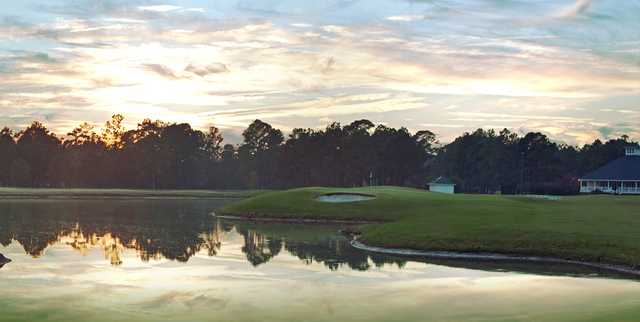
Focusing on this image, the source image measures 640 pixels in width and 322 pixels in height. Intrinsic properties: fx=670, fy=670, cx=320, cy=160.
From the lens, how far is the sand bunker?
A: 58.8 m

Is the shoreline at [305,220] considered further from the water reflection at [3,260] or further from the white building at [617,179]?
the white building at [617,179]

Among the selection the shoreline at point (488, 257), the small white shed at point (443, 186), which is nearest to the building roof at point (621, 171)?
the small white shed at point (443, 186)

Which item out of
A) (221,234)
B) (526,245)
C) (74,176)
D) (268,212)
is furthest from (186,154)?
(526,245)

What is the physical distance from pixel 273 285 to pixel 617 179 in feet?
224

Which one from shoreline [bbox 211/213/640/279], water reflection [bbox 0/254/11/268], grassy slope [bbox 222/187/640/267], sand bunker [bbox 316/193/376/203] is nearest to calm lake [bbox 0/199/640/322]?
water reflection [bbox 0/254/11/268]

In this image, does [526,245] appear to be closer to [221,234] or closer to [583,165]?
[221,234]

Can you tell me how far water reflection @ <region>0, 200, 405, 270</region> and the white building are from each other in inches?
1870

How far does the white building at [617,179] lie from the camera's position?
79.5 m

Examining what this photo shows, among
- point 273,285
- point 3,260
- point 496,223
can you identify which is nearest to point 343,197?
point 496,223

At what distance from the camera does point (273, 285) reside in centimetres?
2252

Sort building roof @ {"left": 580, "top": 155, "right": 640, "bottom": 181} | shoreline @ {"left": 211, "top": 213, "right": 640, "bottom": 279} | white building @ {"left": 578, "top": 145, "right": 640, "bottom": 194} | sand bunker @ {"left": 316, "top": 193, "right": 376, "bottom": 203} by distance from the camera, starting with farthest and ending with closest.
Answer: building roof @ {"left": 580, "top": 155, "right": 640, "bottom": 181}, white building @ {"left": 578, "top": 145, "right": 640, "bottom": 194}, sand bunker @ {"left": 316, "top": 193, "right": 376, "bottom": 203}, shoreline @ {"left": 211, "top": 213, "right": 640, "bottom": 279}

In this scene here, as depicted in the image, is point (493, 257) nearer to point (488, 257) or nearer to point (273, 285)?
point (488, 257)

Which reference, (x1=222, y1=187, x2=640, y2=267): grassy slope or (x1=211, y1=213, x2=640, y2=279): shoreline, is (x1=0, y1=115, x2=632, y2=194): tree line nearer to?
(x1=222, y1=187, x2=640, y2=267): grassy slope

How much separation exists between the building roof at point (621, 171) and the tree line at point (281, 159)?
48.3m
